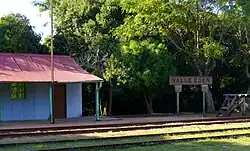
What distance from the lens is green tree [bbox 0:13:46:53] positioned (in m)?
29.4

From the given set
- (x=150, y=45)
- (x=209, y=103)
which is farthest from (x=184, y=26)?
(x=209, y=103)

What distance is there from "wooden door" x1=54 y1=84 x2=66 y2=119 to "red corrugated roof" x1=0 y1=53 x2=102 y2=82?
114 cm

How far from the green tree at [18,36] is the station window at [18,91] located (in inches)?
263

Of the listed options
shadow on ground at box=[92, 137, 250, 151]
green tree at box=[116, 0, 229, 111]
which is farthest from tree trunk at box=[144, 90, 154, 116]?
shadow on ground at box=[92, 137, 250, 151]

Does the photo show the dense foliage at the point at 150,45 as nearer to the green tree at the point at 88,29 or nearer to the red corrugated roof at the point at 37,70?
the green tree at the point at 88,29

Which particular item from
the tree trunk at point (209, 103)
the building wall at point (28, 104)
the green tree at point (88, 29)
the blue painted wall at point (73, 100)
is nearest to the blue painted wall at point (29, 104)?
the building wall at point (28, 104)

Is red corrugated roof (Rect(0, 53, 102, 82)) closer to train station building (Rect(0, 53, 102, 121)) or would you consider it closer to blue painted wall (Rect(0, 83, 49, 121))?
train station building (Rect(0, 53, 102, 121))

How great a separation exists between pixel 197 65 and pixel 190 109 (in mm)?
4742

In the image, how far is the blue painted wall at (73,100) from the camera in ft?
81.5

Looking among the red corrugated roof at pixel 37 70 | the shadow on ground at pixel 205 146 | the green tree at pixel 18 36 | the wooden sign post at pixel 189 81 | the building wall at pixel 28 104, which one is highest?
the green tree at pixel 18 36

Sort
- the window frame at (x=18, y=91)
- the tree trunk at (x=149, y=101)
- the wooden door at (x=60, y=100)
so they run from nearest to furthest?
the window frame at (x=18, y=91), the wooden door at (x=60, y=100), the tree trunk at (x=149, y=101)

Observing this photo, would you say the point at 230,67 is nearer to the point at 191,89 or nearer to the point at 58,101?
the point at 191,89

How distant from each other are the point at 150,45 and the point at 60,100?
6534mm

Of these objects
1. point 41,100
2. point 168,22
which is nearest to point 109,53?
point 168,22
